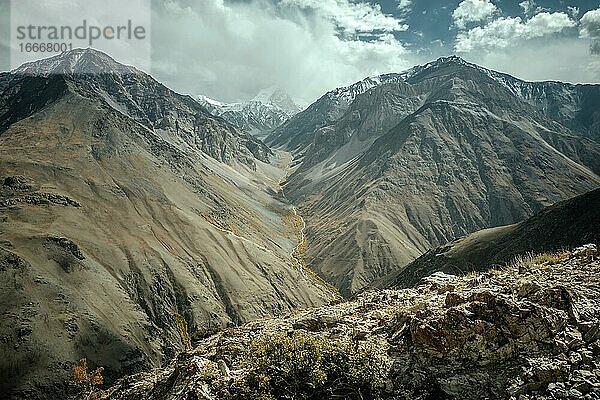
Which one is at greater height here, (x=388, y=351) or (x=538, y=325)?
(x=538, y=325)

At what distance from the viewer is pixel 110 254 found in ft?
279

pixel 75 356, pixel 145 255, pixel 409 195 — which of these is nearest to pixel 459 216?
pixel 409 195

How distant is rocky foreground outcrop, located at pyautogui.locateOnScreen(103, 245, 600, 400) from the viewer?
30.0 feet

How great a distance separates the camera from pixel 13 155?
368ft

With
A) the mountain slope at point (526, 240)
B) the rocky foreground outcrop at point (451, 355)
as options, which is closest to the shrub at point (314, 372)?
the rocky foreground outcrop at point (451, 355)

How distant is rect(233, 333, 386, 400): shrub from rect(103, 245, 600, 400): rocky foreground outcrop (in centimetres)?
3

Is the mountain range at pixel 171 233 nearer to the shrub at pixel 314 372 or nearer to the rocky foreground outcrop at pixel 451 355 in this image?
the rocky foreground outcrop at pixel 451 355

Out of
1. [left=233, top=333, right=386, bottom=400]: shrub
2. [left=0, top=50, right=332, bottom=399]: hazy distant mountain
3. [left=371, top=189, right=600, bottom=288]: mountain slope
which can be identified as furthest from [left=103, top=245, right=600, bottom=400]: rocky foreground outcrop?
[left=0, top=50, right=332, bottom=399]: hazy distant mountain

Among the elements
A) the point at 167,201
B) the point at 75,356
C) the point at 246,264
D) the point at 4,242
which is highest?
the point at 167,201

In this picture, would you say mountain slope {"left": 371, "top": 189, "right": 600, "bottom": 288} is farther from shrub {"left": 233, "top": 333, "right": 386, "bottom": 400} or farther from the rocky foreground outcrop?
shrub {"left": 233, "top": 333, "right": 386, "bottom": 400}

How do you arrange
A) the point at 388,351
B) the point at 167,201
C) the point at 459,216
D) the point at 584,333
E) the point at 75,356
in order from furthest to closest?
1. the point at 459,216
2. the point at 167,201
3. the point at 75,356
4. the point at 388,351
5. the point at 584,333

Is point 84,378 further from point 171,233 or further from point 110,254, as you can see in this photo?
point 171,233

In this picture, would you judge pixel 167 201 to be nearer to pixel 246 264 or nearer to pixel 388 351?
pixel 246 264

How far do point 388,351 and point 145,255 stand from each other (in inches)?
3456
